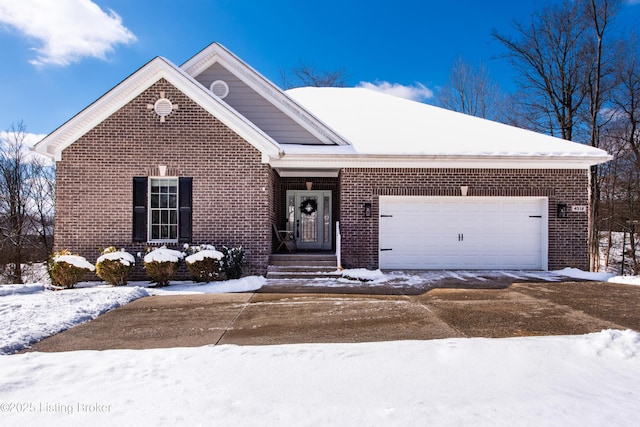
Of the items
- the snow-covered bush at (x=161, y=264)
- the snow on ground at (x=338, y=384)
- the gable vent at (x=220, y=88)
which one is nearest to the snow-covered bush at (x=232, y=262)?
the snow-covered bush at (x=161, y=264)

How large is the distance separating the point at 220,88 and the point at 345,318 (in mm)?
8969

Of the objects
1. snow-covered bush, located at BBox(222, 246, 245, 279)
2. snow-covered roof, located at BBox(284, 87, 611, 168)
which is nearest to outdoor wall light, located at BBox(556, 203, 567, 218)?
snow-covered roof, located at BBox(284, 87, 611, 168)

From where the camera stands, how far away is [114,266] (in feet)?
27.9

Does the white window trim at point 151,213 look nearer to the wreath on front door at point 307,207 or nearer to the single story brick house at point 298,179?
the single story brick house at point 298,179

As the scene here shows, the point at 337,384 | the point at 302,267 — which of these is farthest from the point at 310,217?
the point at 337,384

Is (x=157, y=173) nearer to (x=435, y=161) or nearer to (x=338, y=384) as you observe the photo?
(x=435, y=161)

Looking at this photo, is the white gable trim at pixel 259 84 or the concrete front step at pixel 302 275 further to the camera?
the white gable trim at pixel 259 84

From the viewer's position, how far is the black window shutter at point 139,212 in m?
9.53

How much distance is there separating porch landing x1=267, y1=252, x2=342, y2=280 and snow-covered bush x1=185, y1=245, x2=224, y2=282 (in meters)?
1.41

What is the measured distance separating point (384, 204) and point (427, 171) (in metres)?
1.49

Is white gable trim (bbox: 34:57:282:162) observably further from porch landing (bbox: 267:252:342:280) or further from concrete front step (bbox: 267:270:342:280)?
concrete front step (bbox: 267:270:342:280)

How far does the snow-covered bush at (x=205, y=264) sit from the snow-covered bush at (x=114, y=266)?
4.42ft

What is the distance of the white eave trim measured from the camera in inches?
407

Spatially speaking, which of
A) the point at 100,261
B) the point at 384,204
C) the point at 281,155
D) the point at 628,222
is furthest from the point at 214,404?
the point at 628,222
